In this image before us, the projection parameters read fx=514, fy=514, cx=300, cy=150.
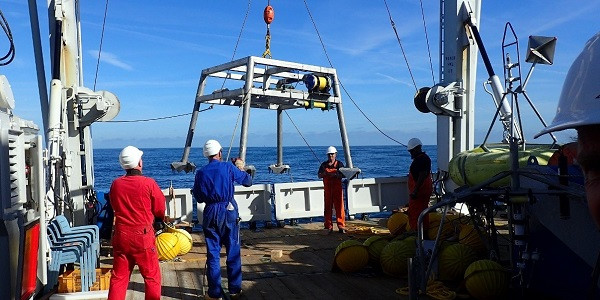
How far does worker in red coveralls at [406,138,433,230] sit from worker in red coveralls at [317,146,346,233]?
74.3 inches

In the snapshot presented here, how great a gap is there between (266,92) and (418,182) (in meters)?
3.89

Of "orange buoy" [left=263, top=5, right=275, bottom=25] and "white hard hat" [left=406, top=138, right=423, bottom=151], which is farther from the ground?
"orange buoy" [left=263, top=5, right=275, bottom=25]

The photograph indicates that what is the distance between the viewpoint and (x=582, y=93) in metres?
1.16

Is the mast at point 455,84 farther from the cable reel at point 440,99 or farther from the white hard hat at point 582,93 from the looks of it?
the white hard hat at point 582,93

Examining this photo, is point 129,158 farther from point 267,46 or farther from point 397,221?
point 267,46

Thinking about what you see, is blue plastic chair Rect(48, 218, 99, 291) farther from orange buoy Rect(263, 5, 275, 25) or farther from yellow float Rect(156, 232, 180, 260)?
orange buoy Rect(263, 5, 275, 25)

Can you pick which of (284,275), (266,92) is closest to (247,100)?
(266,92)

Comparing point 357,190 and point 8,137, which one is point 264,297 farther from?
point 357,190

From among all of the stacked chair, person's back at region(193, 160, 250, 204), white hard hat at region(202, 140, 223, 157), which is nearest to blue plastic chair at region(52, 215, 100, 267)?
the stacked chair

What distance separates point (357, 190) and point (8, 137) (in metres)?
8.34

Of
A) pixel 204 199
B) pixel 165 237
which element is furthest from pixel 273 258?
pixel 204 199

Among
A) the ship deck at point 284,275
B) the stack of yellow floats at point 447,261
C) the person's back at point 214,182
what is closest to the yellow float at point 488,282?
the stack of yellow floats at point 447,261

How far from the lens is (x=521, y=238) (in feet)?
14.8

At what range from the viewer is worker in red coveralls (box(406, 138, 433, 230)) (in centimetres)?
748
